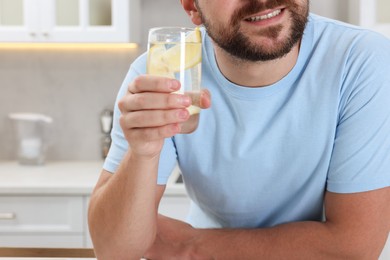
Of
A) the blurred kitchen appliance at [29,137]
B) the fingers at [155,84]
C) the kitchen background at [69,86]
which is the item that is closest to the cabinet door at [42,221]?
the blurred kitchen appliance at [29,137]

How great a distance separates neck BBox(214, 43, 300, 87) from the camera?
1.49 metres

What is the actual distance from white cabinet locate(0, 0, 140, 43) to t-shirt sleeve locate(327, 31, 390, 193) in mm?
1649

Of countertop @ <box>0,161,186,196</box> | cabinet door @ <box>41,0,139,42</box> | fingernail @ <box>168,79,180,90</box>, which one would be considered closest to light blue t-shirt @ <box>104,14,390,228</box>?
fingernail @ <box>168,79,180,90</box>

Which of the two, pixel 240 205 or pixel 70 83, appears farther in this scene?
pixel 70 83

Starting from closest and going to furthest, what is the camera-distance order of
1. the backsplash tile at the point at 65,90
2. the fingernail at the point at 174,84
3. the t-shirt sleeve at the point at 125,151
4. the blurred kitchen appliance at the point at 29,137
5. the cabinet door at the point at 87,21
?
the fingernail at the point at 174,84
the t-shirt sleeve at the point at 125,151
the cabinet door at the point at 87,21
the blurred kitchen appliance at the point at 29,137
the backsplash tile at the point at 65,90

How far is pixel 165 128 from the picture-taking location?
1.17m

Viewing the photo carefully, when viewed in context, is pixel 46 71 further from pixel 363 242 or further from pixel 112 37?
pixel 363 242

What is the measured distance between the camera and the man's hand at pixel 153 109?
113 cm

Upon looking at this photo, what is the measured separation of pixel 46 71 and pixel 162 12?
2.19ft

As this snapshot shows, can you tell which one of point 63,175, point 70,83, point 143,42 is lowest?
point 63,175

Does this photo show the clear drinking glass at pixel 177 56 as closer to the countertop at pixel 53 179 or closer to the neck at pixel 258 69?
the neck at pixel 258 69

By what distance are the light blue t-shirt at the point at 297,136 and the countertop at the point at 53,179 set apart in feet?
3.69

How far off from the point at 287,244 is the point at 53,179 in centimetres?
160

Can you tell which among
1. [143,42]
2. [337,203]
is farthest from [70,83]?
[337,203]
